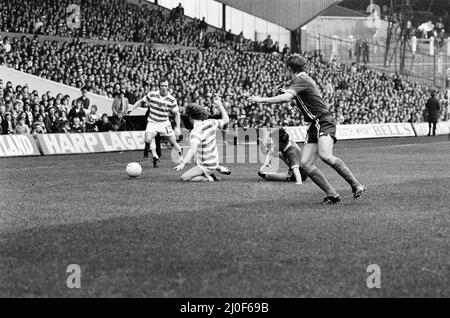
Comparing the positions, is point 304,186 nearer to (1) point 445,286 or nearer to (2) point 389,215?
(2) point 389,215

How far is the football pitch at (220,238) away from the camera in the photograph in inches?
284

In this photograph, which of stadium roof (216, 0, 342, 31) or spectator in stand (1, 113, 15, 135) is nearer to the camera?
spectator in stand (1, 113, 15, 135)

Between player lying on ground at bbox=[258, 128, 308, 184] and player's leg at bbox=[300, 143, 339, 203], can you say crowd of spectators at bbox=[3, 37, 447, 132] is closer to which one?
player lying on ground at bbox=[258, 128, 308, 184]

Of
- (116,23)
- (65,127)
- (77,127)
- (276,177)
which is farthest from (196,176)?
(116,23)

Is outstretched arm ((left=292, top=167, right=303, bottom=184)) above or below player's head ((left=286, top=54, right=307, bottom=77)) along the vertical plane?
below

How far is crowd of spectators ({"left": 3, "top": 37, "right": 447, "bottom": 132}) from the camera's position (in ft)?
111

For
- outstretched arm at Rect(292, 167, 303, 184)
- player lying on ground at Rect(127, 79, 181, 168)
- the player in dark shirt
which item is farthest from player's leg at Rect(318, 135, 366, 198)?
player lying on ground at Rect(127, 79, 181, 168)

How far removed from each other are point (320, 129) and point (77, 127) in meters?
17.6

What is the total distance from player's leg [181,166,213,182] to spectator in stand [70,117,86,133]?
41.9ft

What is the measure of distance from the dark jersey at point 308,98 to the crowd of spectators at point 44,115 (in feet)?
51.3

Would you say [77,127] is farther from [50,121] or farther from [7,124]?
[7,124]

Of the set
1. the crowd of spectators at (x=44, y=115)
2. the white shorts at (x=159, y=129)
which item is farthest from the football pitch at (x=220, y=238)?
the crowd of spectators at (x=44, y=115)

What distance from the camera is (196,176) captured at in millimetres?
17344
